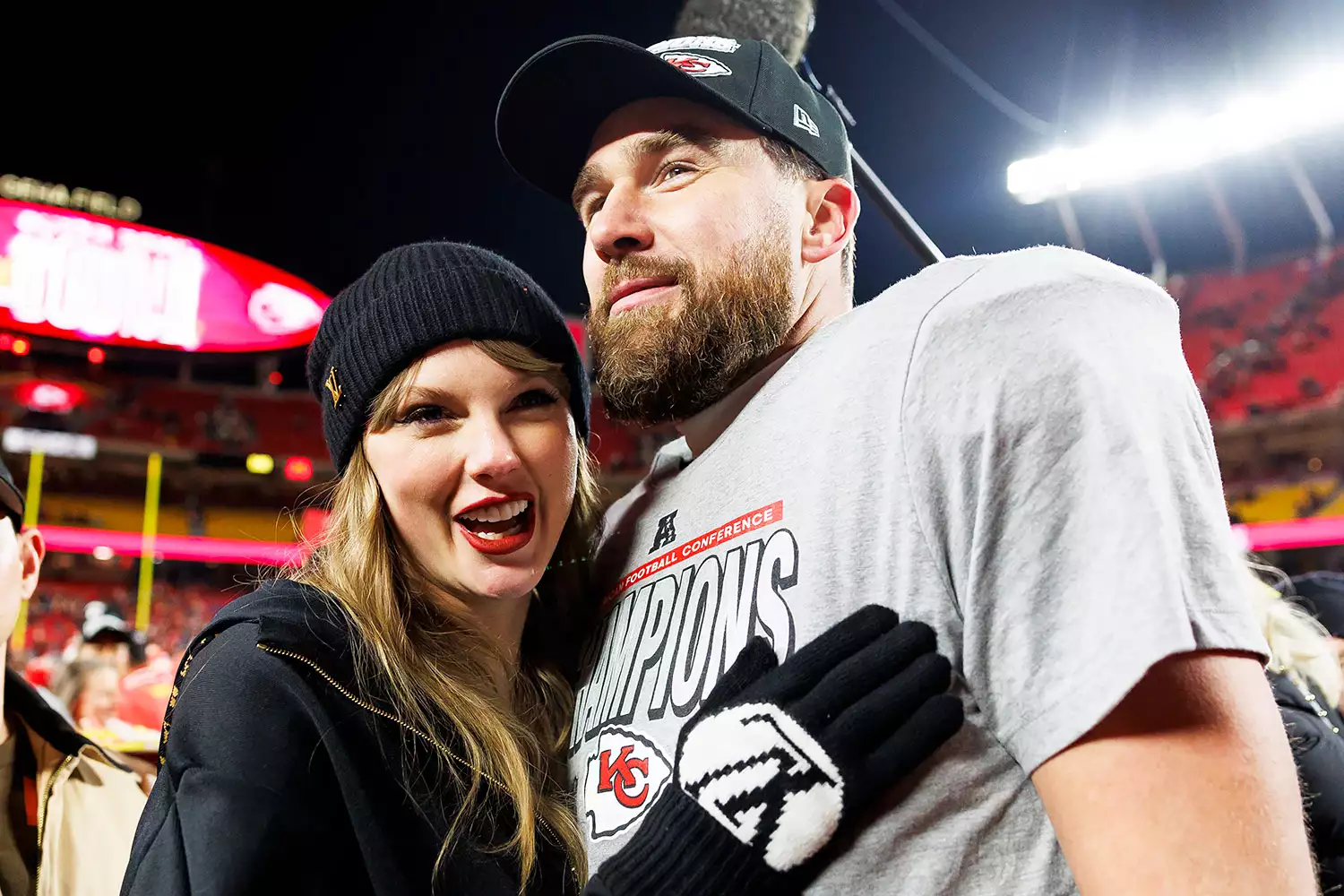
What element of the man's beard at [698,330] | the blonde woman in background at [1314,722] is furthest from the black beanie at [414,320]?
A: the blonde woman in background at [1314,722]

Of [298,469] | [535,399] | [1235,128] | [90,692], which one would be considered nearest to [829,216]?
[535,399]

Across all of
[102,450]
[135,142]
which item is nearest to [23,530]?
[135,142]

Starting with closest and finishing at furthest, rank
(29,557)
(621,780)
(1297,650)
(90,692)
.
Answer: (621,780) → (29,557) → (1297,650) → (90,692)

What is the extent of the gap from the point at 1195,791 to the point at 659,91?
1.40 m

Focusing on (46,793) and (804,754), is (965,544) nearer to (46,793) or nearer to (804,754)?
(804,754)

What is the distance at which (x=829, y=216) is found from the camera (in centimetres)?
177

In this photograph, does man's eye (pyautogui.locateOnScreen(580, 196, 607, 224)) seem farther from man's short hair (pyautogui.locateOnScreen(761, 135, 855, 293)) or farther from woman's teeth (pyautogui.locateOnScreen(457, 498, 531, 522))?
woman's teeth (pyautogui.locateOnScreen(457, 498, 531, 522))

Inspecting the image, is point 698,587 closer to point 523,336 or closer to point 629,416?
point 629,416

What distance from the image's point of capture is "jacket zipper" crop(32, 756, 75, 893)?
2.05 metres

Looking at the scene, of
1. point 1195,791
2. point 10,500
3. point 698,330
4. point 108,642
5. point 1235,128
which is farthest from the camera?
point 1235,128

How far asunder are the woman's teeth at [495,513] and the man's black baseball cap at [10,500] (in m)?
1.39

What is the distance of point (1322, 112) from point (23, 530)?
40.6 ft

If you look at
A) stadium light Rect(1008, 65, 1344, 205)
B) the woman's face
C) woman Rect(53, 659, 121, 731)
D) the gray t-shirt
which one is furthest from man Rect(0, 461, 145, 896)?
stadium light Rect(1008, 65, 1344, 205)

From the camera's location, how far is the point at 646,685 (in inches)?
53.1
